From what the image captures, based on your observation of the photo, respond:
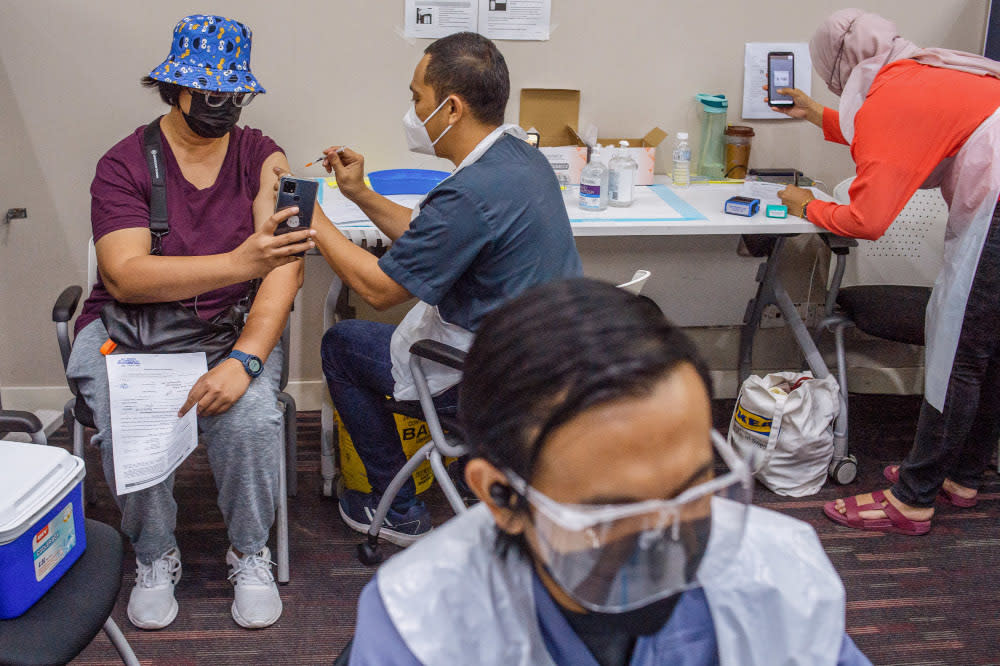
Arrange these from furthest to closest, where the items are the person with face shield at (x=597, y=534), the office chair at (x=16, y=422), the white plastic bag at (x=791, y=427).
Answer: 1. the white plastic bag at (x=791, y=427)
2. the office chair at (x=16, y=422)
3. the person with face shield at (x=597, y=534)

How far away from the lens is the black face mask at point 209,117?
7.28 feet

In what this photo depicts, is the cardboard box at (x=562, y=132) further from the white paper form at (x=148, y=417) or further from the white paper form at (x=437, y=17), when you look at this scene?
the white paper form at (x=148, y=417)

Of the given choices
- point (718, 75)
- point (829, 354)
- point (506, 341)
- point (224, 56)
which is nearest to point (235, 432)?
point (224, 56)

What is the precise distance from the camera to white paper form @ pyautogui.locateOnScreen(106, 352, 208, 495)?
2.05 meters

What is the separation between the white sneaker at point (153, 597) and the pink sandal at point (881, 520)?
1.80 m

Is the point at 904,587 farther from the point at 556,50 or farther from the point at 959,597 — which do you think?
the point at 556,50

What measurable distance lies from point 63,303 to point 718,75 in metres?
2.10

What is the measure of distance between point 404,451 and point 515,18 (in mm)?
1399

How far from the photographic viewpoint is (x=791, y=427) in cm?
272

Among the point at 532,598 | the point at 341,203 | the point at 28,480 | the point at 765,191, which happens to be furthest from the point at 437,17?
the point at 532,598

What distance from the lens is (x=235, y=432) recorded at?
7.05 feet

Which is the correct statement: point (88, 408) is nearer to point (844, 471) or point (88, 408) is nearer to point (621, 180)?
point (621, 180)

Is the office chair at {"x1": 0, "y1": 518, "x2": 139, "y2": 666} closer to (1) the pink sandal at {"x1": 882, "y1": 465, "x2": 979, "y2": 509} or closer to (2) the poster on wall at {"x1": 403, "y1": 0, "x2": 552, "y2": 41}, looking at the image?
(2) the poster on wall at {"x1": 403, "y1": 0, "x2": 552, "y2": 41}

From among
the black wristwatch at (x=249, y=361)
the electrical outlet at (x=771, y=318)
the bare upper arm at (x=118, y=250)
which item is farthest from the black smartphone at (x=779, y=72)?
the bare upper arm at (x=118, y=250)
